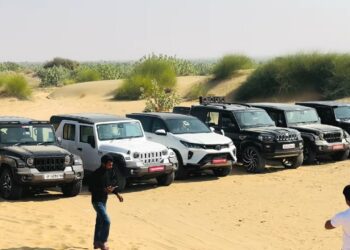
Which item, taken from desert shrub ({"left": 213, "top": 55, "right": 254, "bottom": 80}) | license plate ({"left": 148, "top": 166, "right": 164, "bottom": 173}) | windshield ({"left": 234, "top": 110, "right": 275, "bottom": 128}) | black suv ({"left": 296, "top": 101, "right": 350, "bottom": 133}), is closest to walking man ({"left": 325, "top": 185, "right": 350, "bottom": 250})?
license plate ({"left": 148, "top": 166, "right": 164, "bottom": 173})

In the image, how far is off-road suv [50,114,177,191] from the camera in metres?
13.5

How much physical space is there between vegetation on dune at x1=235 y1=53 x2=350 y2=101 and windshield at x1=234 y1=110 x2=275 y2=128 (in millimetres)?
20261

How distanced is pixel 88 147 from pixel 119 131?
83 centimetres

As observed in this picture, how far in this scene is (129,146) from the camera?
13.8 m

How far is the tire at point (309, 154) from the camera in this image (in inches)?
703

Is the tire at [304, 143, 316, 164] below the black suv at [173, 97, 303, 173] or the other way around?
below

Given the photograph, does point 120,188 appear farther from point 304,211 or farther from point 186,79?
point 186,79

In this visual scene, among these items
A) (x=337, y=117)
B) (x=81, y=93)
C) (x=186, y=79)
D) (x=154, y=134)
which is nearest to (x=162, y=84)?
(x=186, y=79)

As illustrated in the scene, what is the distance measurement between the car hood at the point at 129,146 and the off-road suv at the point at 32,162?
3.78 feet

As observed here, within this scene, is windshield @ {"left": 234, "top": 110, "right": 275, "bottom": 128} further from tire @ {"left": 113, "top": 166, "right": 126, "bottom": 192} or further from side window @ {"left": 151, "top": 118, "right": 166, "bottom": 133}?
tire @ {"left": 113, "top": 166, "right": 126, "bottom": 192}

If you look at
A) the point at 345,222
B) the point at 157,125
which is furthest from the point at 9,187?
the point at 345,222

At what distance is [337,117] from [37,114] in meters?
18.9

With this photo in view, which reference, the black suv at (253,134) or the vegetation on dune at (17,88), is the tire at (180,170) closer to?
the black suv at (253,134)

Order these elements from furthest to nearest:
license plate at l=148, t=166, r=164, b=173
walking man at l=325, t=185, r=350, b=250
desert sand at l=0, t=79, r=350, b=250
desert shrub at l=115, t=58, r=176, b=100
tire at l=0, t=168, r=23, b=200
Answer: desert shrub at l=115, t=58, r=176, b=100 → license plate at l=148, t=166, r=164, b=173 → tire at l=0, t=168, r=23, b=200 → desert sand at l=0, t=79, r=350, b=250 → walking man at l=325, t=185, r=350, b=250
